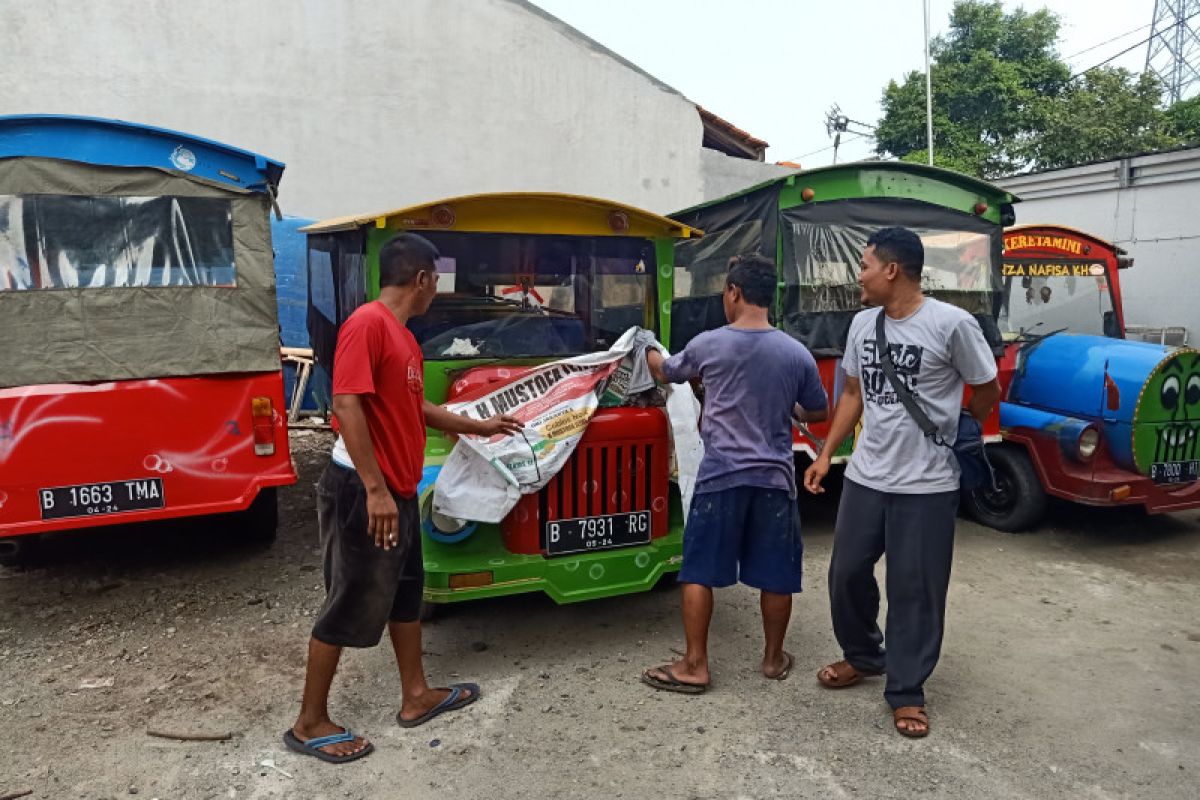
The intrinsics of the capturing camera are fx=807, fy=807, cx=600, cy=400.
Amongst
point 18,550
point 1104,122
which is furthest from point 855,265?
point 1104,122

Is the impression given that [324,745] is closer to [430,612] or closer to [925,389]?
[430,612]

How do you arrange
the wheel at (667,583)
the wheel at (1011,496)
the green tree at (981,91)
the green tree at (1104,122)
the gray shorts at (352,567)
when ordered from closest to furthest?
the gray shorts at (352,567) < the wheel at (667,583) < the wheel at (1011,496) < the green tree at (1104,122) < the green tree at (981,91)

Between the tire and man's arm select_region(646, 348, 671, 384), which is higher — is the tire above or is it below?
below

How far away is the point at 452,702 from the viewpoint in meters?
3.29

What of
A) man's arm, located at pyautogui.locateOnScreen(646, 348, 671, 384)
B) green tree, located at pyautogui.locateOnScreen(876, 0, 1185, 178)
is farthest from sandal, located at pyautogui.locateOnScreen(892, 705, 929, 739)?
green tree, located at pyautogui.locateOnScreen(876, 0, 1185, 178)

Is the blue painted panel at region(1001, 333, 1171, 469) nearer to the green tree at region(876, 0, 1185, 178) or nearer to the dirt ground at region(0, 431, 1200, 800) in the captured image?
the dirt ground at region(0, 431, 1200, 800)

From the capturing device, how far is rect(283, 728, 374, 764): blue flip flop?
2.92 m

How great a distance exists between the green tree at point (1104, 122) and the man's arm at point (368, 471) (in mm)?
21145

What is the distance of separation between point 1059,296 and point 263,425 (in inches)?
243

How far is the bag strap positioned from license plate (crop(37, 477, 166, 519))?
3.62 meters

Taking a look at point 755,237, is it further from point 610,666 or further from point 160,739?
point 160,739

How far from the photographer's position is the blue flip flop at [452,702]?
3170 mm

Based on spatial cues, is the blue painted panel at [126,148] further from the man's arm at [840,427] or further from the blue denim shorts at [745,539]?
the man's arm at [840,427]

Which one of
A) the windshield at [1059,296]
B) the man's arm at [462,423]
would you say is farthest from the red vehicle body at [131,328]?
the windshield at [1059,296]
